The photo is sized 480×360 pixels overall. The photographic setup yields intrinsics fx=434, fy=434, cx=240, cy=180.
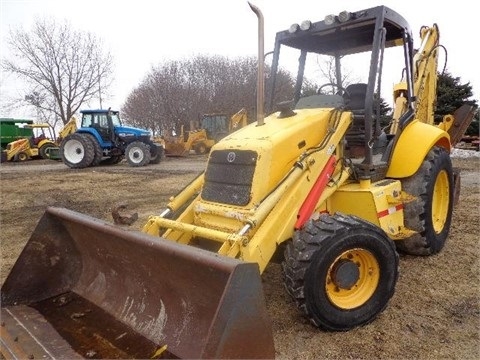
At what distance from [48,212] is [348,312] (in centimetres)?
270

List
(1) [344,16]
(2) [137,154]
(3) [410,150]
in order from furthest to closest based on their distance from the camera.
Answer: (2) [137,154]
(3) [410,150]
(1) [344,16]

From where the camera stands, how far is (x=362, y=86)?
14.9 feet

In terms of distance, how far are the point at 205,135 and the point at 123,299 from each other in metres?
20.3

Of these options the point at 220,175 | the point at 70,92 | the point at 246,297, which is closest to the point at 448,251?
the point at 220,175

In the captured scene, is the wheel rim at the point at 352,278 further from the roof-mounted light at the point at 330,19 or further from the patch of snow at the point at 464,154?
the patch of snow at the point at 464,154

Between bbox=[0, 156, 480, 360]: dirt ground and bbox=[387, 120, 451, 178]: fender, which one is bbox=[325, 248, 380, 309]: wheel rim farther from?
bbox=[387, 120, 451, 178]: fender

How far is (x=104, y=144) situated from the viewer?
1725 cm

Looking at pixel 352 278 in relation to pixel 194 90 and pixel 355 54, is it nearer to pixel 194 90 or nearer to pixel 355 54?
pixel 355 54

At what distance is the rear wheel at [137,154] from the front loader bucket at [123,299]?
13.1m

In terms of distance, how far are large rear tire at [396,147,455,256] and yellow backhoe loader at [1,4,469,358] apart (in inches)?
0.6

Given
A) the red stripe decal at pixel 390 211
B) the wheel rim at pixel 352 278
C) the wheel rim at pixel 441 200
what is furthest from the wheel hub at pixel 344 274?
the wheel rim at pixel 441 200

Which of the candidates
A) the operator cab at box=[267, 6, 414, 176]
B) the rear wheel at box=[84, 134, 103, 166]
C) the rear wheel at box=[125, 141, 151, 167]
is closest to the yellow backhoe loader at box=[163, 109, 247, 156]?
the rear wheel at box=[125, 141, 151, 167]

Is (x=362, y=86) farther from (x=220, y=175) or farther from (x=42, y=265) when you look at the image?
(x=42, y=265)

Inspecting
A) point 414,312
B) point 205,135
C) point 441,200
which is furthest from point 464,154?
point 414,312
